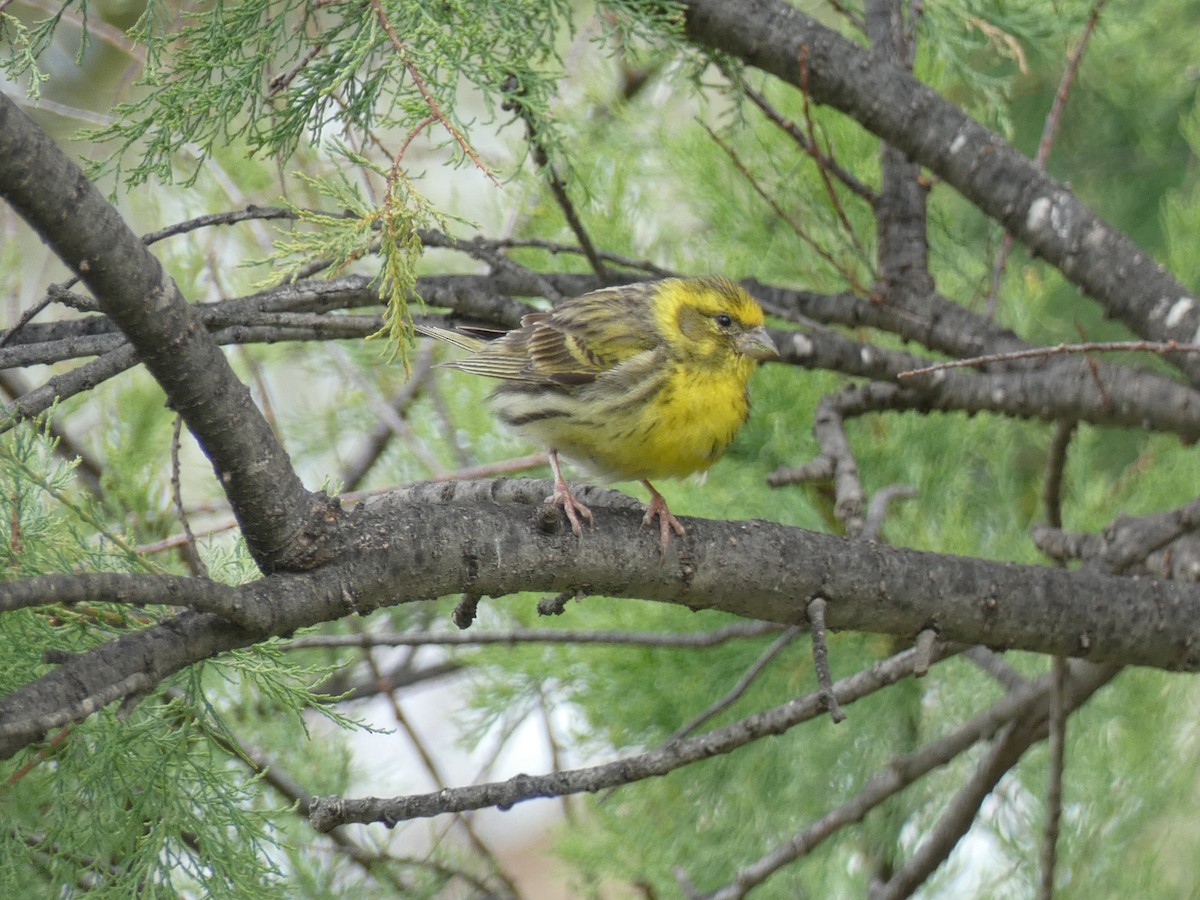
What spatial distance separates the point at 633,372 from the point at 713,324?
1.03 feet

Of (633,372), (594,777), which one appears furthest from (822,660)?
(633,372)

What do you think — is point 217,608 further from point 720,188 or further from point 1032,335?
point 1032,335

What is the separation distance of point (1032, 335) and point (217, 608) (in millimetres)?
4040

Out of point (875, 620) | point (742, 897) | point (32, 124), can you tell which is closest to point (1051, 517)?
point (875, 620)

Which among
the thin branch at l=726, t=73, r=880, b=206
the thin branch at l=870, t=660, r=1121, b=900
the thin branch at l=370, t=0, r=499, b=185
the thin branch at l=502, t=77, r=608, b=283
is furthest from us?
the thin branch at l=726, t=73, r=880, b=206

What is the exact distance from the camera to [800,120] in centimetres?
437

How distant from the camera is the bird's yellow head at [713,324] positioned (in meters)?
3.10

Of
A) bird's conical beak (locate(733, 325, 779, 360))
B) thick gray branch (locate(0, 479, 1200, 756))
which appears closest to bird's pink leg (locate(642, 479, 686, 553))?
thick gray branch (locate(0, 479, 1200, 756))

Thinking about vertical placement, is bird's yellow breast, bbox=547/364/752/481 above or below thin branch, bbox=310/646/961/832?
above

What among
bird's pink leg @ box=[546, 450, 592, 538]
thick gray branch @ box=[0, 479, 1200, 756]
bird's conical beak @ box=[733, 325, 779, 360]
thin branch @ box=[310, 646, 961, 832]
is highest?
bird's conical beak @ box=[733, 325, 779, 360]

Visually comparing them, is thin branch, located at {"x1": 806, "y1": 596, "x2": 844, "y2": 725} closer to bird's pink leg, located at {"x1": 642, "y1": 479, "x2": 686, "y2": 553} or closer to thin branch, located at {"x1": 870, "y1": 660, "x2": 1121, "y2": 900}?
bird's pink leg, located at {"x1": 642, "y1": 479, "x2": 686, "y2": 553}

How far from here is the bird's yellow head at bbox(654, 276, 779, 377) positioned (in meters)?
3.10

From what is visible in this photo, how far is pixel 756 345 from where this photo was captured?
10.2ft

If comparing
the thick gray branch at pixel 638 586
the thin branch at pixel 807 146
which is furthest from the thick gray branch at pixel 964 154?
the thick gray branch at pixel 638 586
